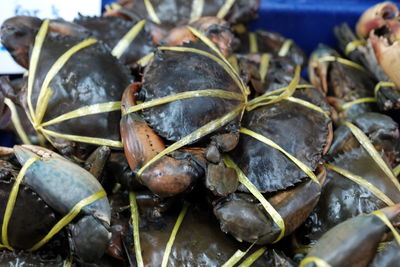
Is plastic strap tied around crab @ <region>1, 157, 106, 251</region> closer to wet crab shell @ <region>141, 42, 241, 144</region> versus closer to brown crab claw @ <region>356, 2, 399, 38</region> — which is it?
wet crab shell @ <region>141, 42, 241, 144</region>

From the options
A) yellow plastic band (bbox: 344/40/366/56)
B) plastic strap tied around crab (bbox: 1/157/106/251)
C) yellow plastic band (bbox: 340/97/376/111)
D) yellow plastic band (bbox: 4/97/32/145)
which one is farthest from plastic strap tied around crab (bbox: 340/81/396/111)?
yellow plastic band (bbox: 4/97/32/145)

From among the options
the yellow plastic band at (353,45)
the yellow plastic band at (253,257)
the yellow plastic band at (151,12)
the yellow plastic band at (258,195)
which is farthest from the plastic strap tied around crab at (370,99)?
the yellow plastic band at (151,12)

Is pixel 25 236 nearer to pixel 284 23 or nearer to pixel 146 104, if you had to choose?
pixel 146 104

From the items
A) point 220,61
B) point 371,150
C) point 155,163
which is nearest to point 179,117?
point 155,163

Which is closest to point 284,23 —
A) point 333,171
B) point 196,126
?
point 333,171

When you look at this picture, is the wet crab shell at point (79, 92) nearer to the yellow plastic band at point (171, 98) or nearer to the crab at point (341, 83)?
the yellow plastic band at point (171, 98)
